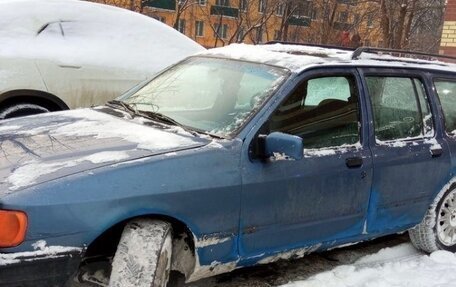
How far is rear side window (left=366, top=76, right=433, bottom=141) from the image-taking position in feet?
13.4

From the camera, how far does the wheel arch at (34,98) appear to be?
5754 mm

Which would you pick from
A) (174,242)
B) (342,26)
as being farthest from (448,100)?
(342,26)

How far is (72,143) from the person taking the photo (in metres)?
3.15

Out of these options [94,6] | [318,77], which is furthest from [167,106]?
[94,6]

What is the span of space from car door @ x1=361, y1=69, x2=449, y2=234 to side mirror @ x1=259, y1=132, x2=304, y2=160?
3.14 feet

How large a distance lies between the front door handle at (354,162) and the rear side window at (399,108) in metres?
0.30

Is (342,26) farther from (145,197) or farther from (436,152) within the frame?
(145,197)

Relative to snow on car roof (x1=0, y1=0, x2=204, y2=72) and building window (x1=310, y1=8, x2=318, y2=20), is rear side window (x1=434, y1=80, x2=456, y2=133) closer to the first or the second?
snow on car roof (x1=0, y1=0, x2=204, y2=72)

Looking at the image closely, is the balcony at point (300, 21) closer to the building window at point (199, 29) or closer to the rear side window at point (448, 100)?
the building window at point (199, 29)

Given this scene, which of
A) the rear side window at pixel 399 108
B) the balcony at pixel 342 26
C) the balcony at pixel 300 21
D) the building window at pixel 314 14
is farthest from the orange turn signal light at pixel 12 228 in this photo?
the balcony at pixel 300 21

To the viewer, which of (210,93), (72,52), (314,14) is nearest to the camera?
(210,93)

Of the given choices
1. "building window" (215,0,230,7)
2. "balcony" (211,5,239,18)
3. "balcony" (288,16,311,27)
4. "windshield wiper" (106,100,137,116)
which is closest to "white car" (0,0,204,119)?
"windshield wiper" (106,100,137,116)

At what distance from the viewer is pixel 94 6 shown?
6.64 metres

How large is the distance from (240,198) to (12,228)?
1.25 metres
